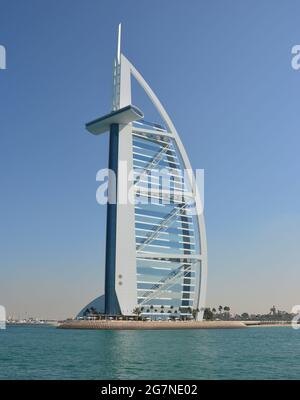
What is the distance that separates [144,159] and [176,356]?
2990 inches

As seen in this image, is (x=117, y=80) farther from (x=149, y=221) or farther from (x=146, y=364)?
(x=146, y=364)

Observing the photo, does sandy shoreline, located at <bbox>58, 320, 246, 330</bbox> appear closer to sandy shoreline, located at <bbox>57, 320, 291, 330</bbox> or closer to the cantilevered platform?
sandy shoreline, located at <bbox>57, 320, 291, 330</bbox>

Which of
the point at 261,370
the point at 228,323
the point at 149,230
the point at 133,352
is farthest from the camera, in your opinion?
the point at 228,323

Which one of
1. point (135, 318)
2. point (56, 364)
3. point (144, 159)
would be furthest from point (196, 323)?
point (56, 364)

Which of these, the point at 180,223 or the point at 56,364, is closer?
the point at 56,364

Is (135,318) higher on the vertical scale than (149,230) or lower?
lower

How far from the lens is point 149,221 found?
360ft

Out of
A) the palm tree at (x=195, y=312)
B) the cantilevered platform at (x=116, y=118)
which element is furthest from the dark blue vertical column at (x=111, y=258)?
the palm tree at (x=195, y=312)

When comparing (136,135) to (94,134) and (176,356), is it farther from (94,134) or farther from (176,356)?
(176,356)

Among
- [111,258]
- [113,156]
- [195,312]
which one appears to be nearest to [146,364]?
[111,258]

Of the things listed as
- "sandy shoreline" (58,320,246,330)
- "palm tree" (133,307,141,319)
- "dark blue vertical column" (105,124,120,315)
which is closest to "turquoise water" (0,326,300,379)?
"sandy shoreline" (58,320,246,330)

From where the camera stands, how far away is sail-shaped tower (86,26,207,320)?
103m

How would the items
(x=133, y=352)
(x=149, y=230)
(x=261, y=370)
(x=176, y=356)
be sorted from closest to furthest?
(x=261, y=370) → (x=176, y=356) → (x=133, y=352) → (x=149, y=230)

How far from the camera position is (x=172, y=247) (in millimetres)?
113188
